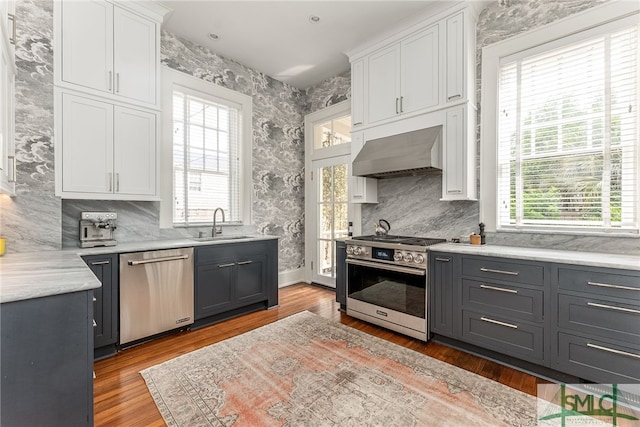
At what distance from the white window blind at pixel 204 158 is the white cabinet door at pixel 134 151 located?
1.79ft

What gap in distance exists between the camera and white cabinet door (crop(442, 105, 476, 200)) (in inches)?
108

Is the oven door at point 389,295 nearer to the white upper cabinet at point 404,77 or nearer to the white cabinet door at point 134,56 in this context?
the white upper cabinet at point 404,77

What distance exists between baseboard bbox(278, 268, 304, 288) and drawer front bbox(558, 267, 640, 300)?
352cm

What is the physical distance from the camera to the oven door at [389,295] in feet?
8.70

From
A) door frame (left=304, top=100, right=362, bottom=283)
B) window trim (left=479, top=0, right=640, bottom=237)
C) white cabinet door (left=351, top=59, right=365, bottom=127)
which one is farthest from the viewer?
door frame (left=304, top=100, right=362, bottom=283)

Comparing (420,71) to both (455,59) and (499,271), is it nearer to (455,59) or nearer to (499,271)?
(455,59)

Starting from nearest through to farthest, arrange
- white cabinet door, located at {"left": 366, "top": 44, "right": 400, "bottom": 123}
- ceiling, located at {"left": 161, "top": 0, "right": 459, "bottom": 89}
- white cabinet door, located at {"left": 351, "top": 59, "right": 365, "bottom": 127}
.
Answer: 1. ceiling, located at {"left": 161, "top": 0, "right": 459, "bottom": 89}
2. white cabinet door, located at {"left": 366, "top": 44, "right": 400, "bottom": 123}
3. white cabinet door, located at {"left": 351, "top": 59, "right": 365, "bottom": 127}

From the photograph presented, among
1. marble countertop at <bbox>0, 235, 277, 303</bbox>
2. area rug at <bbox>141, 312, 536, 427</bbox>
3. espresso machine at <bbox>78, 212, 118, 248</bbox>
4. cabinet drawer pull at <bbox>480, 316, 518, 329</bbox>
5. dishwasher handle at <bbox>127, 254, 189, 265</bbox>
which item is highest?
espresso machine at <bbox>78, 212, 118, 248</bbox>

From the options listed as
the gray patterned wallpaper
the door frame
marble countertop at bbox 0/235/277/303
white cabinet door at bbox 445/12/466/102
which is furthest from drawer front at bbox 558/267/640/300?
the door frame

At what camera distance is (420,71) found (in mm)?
3000

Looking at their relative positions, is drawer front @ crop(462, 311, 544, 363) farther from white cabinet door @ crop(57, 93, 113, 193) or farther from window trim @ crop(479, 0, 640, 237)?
white cabinet door @ crop(57, 93, 113, 193)

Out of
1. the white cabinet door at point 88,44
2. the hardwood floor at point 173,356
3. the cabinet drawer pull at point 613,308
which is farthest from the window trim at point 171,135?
the cabinet drawer pull at point 613,308

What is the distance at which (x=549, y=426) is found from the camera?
158 centimetres

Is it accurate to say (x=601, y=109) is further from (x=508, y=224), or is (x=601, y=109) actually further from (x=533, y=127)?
(x=508, y=224)
